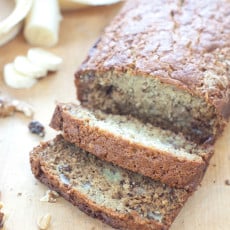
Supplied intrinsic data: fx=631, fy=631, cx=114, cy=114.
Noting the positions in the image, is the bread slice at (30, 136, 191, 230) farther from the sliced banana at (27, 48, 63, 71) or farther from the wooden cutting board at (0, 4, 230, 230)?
the sliced banana at (27, 48, 63, 71)

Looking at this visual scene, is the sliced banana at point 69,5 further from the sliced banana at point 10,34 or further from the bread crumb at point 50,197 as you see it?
the bread crumb at point 50,197

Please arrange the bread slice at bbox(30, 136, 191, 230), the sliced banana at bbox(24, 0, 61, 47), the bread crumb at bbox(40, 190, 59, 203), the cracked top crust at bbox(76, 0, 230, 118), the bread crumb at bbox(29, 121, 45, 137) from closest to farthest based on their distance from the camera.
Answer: the bread slice at bbox(30, 136, 191, 230) → the bread crumb at bbox(40, 190, 59, 203) → the cracked top crust at bbox(76, 0, 230, 118) → the bread crumb at bbox(29, 121, 45, 137) → the sliced banana at bbox(24, 0, 61, 47)

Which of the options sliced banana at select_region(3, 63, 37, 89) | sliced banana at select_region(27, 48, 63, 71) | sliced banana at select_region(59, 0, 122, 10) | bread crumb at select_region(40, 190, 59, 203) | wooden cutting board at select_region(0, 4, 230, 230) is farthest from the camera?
sliced banana at select_region(59, 0, 122, 10)

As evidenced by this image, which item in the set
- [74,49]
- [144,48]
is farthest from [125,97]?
[74,49]

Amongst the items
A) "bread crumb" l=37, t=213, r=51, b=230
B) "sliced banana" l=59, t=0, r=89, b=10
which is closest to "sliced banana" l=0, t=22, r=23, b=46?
"sliced banana" l=59, t=0, r=89, b=10

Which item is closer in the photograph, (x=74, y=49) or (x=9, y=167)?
(x=9, y=167)

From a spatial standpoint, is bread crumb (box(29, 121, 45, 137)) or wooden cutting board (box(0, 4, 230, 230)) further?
bread crumb (box(29, 121, 45, 137))

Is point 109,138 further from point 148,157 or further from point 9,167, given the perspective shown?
point 9,167
